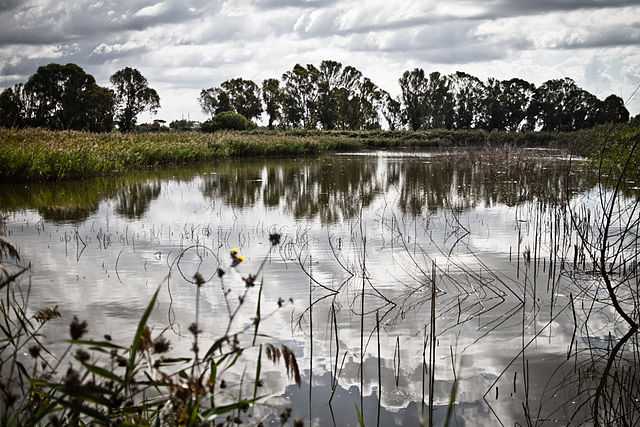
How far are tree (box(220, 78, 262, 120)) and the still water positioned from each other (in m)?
58.0

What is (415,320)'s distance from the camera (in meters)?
4.62

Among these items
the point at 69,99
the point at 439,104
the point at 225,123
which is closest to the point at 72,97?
the point at 69,99

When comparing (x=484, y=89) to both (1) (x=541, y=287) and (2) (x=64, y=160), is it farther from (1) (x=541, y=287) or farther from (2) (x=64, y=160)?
(1) (x=541, y=287)

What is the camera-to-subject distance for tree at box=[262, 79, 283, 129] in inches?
2704

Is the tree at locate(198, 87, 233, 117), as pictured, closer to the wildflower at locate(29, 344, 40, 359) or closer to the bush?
the bush

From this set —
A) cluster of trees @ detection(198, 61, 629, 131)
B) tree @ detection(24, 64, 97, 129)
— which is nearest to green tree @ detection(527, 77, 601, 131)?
cluster of trees @ detection(198, 61, 629, 131)

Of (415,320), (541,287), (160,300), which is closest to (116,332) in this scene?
(160,300)

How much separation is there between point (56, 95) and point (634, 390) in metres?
53.3

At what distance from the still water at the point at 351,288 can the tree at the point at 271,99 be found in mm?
57350

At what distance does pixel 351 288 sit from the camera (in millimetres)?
5465

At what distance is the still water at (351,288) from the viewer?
3438 mm

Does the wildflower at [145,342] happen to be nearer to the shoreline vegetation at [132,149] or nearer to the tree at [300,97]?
the shoreline vegetation at [132,149]

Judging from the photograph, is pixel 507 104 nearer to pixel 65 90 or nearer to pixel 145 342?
pixel 65 90

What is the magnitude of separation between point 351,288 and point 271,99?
65.7 m
